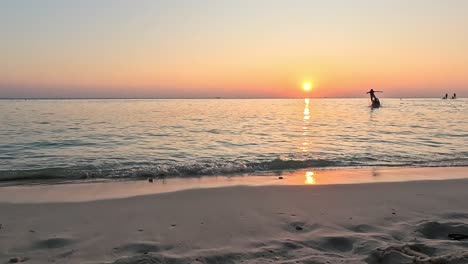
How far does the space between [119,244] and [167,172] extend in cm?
660

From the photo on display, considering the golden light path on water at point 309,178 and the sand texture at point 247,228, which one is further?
the golden light path on water at point 309,178

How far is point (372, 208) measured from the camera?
7.08 metres

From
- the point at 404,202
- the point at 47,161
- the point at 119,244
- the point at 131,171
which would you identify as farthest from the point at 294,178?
the point at 47,161

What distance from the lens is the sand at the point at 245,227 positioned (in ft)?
15.3

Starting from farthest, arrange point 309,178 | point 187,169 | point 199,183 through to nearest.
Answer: point 187,169, point 309,178, point 199,183

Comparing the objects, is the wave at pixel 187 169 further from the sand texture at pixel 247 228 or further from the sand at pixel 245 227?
the sand texture at pixel 247 228

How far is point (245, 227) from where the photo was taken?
5930 mm

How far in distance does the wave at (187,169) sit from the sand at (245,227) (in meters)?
3.06

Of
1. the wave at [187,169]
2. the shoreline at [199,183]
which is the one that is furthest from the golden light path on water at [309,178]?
the wave at [187,169]

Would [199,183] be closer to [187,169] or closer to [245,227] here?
[187,169]

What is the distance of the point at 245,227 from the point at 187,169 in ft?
21.0

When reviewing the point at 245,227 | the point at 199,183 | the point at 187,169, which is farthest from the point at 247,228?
the point at 187,169

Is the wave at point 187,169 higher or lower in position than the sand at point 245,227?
lower

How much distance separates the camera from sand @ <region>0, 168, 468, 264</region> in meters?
4.67
